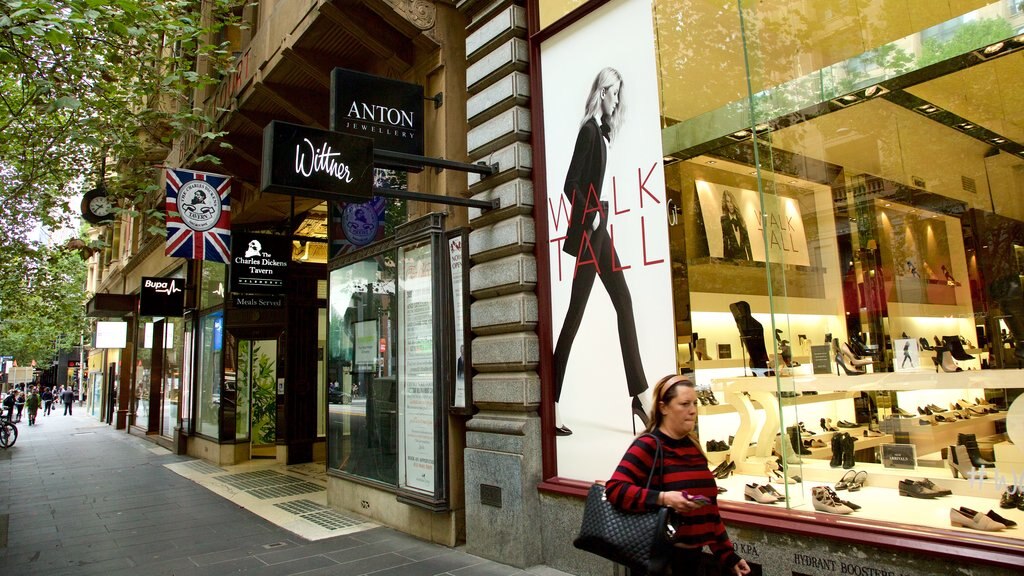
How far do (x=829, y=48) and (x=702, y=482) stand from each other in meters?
4.38

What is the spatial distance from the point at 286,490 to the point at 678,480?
9.43 meters

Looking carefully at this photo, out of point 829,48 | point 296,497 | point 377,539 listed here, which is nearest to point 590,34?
point 829,48

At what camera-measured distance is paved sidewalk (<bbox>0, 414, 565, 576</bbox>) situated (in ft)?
21.1

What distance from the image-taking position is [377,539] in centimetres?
736

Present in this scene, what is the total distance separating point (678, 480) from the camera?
3.00 m

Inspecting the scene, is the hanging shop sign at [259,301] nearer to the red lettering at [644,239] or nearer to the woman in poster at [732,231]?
the red lettering at [644,239]

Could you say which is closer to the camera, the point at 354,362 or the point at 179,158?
the point at 354,362

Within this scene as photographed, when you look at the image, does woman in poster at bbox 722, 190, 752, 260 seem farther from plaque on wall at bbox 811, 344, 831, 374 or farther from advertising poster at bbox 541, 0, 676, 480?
plaque on wall at bbox 811, 344, 831, 374

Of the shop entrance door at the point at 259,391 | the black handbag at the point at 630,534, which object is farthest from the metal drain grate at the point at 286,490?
the black handbag at the point at 630,534

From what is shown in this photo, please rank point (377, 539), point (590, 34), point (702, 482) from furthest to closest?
1. point (377, 539)
2. point (590, 34)
3. point (702, 482)

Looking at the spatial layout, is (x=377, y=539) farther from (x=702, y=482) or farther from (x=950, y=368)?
(x=950, y=368)

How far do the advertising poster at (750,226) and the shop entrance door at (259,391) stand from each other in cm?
1150

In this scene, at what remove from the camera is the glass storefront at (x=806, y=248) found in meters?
5.13

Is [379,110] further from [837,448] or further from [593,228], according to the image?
[837,448]
